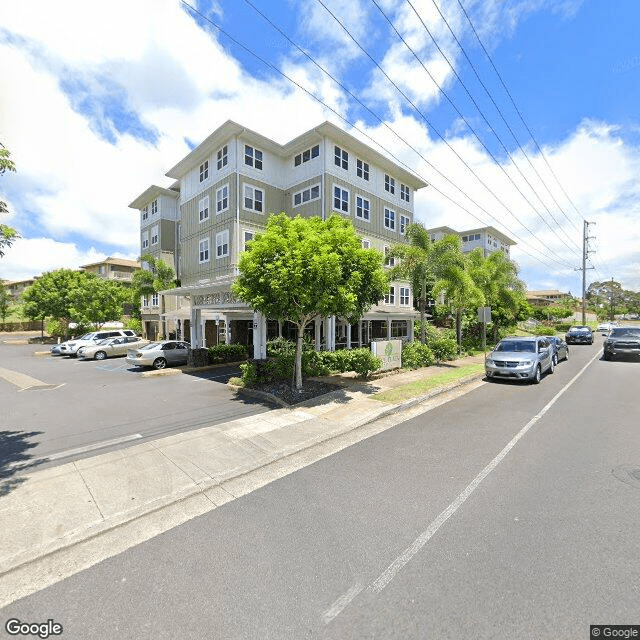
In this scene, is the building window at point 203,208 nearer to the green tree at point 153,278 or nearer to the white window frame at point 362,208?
the green tree at point 153,278

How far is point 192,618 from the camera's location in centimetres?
297

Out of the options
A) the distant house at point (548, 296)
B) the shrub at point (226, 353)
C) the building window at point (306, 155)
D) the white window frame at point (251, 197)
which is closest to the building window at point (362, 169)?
the building window at point (306, 155)

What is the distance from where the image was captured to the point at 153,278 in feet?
98.4

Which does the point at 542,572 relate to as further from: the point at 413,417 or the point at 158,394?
the point at 158,394

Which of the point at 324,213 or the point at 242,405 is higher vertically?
the point at 324,213

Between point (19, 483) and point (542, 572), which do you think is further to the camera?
point (19, 483)

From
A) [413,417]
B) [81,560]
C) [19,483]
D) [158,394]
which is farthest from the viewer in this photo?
[158,394]

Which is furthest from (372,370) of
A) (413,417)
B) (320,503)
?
(320,503)

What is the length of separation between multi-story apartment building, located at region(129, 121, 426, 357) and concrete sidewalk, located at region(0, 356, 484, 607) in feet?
33.9

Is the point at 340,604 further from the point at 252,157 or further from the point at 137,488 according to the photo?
the point at 252,157

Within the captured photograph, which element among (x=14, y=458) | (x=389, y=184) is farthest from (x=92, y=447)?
(x=389, y=184)

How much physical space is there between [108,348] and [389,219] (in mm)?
Answer: 22792

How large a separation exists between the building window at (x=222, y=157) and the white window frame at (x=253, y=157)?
1.30m

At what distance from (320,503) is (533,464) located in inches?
157
